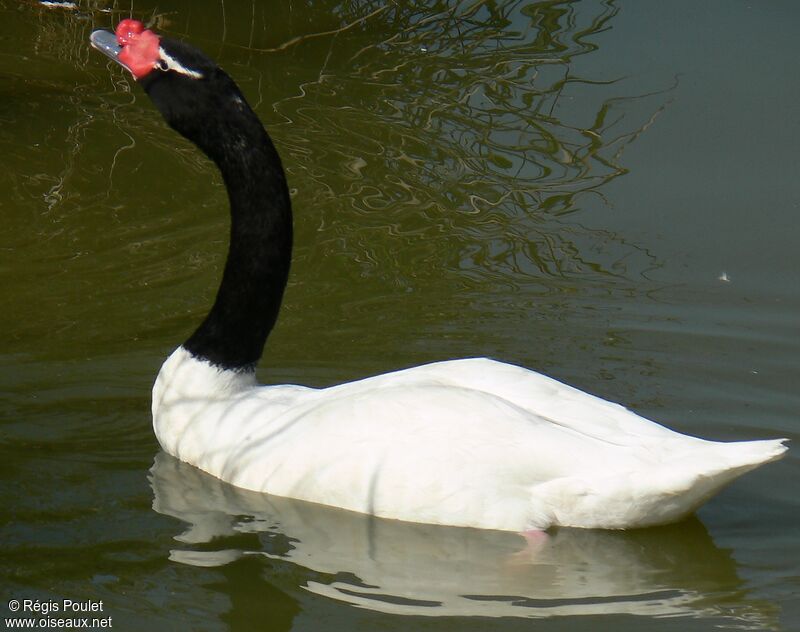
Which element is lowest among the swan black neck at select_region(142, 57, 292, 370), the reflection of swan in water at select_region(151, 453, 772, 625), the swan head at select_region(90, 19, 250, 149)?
the reflection of swan in water at select_region(151, 453, 772, 625)

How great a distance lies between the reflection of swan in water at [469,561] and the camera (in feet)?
15.7

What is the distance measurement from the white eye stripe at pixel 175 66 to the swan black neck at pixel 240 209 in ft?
0.10

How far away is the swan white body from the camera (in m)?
5.00

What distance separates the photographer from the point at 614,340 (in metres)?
6.97

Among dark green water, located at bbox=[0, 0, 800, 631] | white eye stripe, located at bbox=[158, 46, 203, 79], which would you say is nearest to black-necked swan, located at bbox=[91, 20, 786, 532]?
white eye stripe, located at bbox=[158, 46, 203, 79]

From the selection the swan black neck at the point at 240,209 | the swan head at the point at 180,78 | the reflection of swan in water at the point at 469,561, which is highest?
the swan head at the point at 180,78

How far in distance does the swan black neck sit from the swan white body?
1.54ft

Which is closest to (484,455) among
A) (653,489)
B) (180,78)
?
(653,489)

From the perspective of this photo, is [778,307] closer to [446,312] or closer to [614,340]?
[614,340]

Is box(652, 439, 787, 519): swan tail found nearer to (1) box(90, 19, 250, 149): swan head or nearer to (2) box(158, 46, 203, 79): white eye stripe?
(1) box(90, 19, 250, 149): swan head

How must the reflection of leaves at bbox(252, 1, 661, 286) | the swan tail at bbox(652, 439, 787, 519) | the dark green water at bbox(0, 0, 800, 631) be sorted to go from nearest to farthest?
the swan tail at bbox(652, 439, 787, 519) < the dark green water at bbox(0, 0, 800, 631) < the reflection of leaves at bbox(252, 1, 661, 286)

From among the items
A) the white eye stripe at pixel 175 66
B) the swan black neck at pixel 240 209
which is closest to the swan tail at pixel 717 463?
the swan black neck at pixel 240 209

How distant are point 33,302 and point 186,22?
4.85 meters

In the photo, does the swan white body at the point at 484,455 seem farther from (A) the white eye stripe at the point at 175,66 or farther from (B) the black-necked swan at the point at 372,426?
(A) the white eye stripe at the point at 175,66
